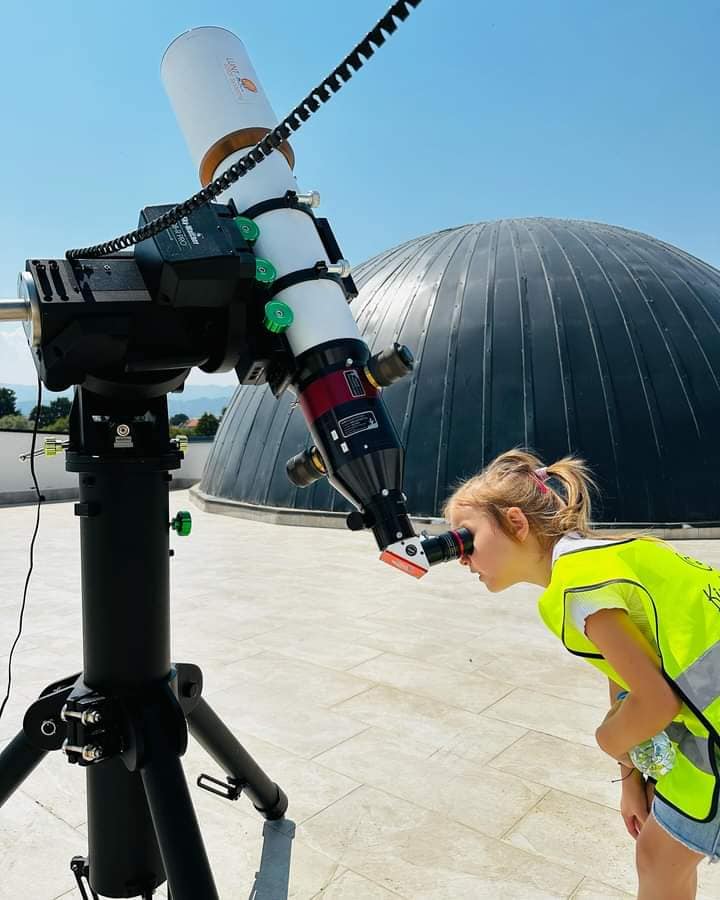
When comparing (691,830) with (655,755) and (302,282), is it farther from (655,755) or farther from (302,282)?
(302,282)

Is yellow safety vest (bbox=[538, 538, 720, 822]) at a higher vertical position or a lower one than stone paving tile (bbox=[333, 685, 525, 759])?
higher

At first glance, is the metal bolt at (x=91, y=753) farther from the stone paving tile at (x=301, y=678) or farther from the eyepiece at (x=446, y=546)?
the stone paving tile at (x=301, y=678)

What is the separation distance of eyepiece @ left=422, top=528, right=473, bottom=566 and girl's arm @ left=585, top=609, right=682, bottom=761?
42 cm

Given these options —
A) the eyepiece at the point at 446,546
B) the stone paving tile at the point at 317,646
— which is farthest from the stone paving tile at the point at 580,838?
the stone paving tile at the point at 317,646

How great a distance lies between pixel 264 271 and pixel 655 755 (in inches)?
71.5

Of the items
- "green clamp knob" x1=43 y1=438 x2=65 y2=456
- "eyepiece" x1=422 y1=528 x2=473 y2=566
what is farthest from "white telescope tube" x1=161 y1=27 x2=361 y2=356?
"green clamp knob" x1=43 y1=438 x2=65 y2=456

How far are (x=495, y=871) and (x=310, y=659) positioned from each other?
9.22 ft

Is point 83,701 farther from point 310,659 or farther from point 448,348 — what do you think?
point 448,348

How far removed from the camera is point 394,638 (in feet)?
19.9

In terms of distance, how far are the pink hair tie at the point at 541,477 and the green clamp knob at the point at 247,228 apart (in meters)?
1.18

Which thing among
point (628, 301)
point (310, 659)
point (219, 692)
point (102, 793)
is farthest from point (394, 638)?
point (628, 301)

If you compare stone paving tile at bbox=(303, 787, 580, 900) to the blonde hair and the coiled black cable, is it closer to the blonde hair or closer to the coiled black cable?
the blonde hair

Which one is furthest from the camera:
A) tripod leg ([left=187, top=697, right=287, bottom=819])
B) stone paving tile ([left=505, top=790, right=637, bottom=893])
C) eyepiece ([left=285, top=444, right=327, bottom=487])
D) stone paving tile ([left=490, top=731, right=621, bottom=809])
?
stone paving tile ([left=490, top=731, right=621, bottom=809])

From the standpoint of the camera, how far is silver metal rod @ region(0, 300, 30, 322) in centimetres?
209
